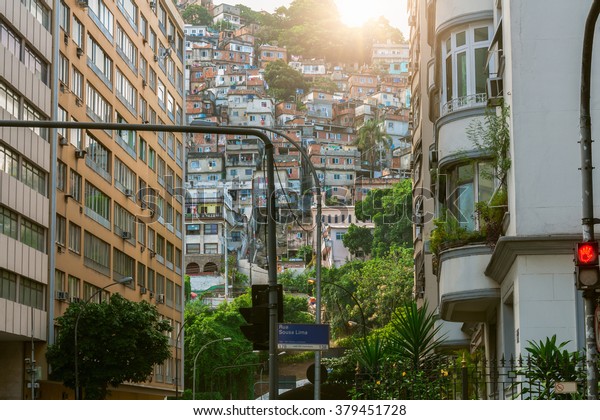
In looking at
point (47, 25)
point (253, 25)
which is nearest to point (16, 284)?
point (47, 25)

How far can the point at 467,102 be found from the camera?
24.8m

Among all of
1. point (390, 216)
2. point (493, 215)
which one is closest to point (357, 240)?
point (390, 216)

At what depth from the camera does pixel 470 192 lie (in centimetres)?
2483

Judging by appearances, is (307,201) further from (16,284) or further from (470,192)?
(470,192)

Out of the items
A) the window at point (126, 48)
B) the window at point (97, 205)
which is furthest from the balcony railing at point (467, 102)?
the window at point (126, 48)

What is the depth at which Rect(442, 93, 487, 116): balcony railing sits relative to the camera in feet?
80.5

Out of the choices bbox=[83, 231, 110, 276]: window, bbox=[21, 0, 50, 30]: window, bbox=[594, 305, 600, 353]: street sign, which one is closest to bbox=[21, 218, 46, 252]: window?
bbox=[83, 231, 110, 276]: window

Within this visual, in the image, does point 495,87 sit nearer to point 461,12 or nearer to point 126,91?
point 461,12

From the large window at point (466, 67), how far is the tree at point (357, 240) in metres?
110

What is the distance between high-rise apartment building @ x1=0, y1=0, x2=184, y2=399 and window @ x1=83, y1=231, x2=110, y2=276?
0.08 meters

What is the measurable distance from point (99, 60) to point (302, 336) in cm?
4997

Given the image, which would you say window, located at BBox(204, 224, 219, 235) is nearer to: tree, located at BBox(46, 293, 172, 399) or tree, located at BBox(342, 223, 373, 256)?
tree, located at BBox(342, 223, 373, 256)

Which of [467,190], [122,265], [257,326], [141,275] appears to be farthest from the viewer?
[141,275]
